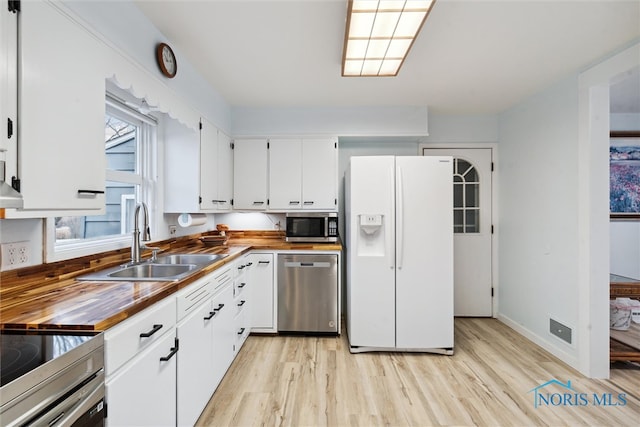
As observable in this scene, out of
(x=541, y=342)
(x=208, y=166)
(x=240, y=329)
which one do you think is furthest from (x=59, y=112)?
(x=541, y=342)

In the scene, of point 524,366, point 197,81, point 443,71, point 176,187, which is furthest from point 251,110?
point 524,366

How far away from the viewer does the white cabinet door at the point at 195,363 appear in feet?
5.01

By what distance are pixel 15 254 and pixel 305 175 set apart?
7.85 feet

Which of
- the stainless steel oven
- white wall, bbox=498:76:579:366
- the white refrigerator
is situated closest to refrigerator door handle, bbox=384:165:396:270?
the white refrigerator

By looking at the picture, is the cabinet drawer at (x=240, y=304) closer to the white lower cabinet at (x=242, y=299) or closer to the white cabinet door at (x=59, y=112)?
the white lower cabinet at (x=242, y=299)

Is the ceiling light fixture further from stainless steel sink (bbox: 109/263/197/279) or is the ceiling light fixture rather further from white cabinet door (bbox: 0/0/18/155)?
stainless steel sink (bbox: 109/263/197/279)

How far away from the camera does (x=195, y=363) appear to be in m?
1.67

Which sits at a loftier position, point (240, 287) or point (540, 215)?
point (540, 215)

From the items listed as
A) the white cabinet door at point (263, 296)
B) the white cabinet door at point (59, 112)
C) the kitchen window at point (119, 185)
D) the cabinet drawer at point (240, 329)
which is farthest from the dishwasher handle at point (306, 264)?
the white cabinet door at point (59, 112)

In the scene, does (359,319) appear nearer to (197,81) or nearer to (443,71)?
(443,71)

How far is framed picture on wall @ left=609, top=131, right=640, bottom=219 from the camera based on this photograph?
3150 millimetres

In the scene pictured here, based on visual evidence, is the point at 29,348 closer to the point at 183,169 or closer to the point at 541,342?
the point at 183,169

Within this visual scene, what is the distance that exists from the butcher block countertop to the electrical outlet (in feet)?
0.12

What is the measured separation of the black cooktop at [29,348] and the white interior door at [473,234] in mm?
3591
